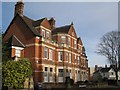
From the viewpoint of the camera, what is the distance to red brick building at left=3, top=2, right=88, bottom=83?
112 feet

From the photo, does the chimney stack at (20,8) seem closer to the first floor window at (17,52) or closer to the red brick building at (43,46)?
the red brick building at (43,46)

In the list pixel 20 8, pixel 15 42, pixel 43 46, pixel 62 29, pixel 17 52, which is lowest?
pixel 17 52

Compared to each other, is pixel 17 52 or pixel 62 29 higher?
pixel 62 29

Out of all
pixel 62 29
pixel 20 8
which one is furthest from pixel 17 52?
pixel 62 29

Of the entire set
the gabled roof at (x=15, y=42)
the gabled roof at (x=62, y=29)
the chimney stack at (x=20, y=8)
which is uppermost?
the chimney stack at (x=20, y=8)

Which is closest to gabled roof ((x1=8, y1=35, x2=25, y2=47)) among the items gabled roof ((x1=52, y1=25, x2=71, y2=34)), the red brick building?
the red brick building

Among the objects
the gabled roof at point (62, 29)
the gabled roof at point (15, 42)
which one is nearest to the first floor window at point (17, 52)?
the gabled roof at point (15, 42)

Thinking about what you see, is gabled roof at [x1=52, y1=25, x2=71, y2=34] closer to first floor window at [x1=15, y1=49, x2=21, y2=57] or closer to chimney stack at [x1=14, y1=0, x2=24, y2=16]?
chimney stack at [x1=14, y1=0, x2=24, y2=16]

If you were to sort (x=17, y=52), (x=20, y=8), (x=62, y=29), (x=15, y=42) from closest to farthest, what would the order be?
1. (x=17, y=52)
2. (x=15, y=42)
3. (x=20, y=8)
4. (x=62, y=29)

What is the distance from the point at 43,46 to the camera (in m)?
34.7

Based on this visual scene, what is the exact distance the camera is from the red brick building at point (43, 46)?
3400 centimetres

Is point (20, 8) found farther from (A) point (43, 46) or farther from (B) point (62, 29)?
(B) point (62, 29)

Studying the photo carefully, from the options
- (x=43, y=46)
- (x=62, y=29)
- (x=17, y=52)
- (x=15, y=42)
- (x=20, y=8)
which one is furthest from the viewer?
(x=62, y=29)

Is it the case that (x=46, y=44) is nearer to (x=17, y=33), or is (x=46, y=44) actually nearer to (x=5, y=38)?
(x=17, y=33)
